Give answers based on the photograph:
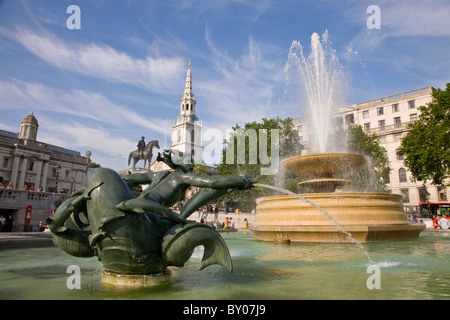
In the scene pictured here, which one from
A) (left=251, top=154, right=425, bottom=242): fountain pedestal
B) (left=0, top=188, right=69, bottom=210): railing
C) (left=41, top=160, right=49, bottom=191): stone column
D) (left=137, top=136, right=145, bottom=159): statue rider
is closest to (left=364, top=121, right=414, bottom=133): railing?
(left=137, top=136, right=145, bottom=159): statue rider

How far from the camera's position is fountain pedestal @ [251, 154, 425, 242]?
30.3 feet

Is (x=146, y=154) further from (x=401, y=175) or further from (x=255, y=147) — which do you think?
(x=401, y=175)

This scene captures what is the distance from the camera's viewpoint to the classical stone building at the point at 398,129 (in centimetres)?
4366

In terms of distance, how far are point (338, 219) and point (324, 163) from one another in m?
3.87

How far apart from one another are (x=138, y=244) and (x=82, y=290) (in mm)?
807

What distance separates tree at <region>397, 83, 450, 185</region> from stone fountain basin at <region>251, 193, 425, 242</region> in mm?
17302

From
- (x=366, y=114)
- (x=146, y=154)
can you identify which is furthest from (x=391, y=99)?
(x=146, y=154)

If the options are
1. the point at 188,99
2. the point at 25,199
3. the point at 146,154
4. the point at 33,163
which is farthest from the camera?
the point at 188,99

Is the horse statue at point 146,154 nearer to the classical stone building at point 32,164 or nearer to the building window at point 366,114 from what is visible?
the classical stone building at point 32,164

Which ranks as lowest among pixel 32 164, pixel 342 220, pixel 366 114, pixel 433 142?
pixel 342 220

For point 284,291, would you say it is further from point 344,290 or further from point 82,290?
point 82,290

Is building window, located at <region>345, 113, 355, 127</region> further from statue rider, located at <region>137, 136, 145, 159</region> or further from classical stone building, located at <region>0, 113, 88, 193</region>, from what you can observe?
classical stone building, located at <region>0, 113, 88, 193</region>

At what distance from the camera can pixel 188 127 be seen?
86.9 metres
